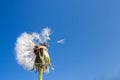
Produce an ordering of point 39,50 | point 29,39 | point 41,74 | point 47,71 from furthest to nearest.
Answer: point 29,39 < point 39,50 < point 47,71 < point 41,74

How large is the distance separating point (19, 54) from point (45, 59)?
5406 millimetres

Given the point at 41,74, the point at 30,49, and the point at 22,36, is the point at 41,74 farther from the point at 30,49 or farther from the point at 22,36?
the point at 22,36

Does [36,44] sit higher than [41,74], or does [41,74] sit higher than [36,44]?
[36,44]

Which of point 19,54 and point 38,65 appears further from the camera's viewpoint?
point 19,54

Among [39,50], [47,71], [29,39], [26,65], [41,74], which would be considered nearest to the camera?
[41,74]

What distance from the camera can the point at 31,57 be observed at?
2894 cm

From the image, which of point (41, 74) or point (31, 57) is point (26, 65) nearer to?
point (31, 57)

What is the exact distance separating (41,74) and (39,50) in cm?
429

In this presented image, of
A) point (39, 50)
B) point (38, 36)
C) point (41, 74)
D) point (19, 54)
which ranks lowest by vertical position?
point (41, 74)

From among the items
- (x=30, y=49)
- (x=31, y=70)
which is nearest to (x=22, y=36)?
(x=30, y=49)

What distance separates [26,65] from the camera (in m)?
30.0

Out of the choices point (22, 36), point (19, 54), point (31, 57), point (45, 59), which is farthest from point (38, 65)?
point (22, 36)

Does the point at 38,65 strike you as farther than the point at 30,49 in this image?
No

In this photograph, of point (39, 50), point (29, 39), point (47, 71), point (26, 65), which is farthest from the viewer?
point (29, 39)
